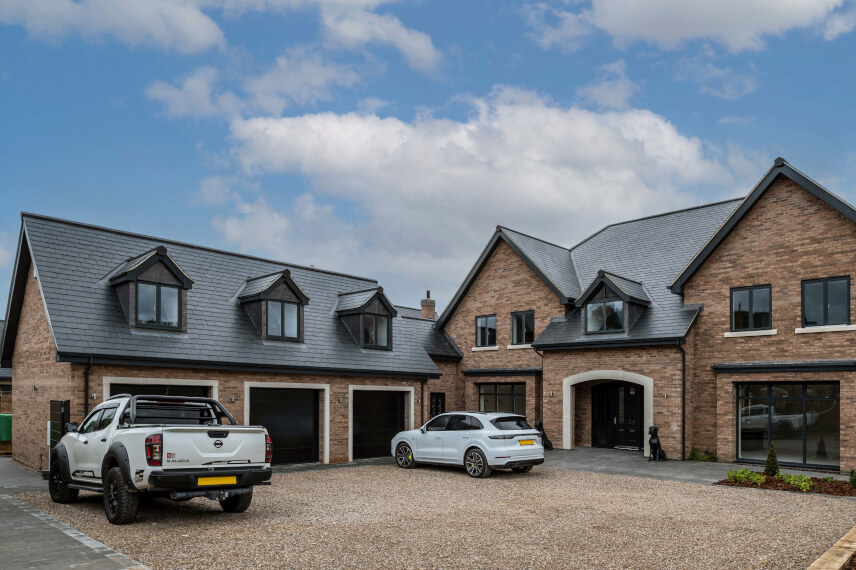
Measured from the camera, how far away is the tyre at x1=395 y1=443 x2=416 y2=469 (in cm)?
1872

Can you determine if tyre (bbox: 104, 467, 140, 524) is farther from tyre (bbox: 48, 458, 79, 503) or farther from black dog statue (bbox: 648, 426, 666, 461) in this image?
black dog statue (bbox: 648, 426, 666, 461)

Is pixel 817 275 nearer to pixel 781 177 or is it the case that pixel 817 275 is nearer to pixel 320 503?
pixel 781 177

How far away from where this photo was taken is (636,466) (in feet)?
62.3

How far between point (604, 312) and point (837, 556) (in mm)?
14924

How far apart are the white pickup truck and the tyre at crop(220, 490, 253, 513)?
2 centimetres

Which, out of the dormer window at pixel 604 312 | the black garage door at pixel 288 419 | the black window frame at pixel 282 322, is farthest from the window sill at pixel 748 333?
the black window frame at pixel 282 322

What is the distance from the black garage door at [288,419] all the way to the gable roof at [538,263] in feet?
29.5

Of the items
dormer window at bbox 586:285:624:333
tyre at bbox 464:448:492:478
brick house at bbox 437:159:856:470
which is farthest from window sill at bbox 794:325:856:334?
tyre at bbox 464:448:492:478

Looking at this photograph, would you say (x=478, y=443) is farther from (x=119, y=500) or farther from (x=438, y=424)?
(x=119, y=500)

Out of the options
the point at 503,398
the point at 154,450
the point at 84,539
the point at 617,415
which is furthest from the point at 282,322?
the point at 617,415

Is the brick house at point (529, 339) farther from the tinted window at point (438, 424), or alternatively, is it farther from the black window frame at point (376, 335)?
the tinted window at point (438, 424)

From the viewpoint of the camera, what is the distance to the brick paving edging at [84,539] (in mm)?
7898

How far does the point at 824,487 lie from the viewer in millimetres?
14742

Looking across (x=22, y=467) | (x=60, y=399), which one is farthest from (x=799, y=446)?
(x=22, y=467)
